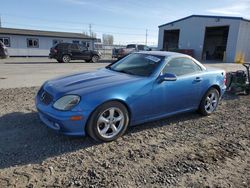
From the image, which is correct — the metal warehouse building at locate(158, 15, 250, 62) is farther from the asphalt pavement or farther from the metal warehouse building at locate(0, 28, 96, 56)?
the metal warehouse building at locate(0, 28, 96, 56)

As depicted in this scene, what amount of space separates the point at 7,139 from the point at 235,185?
3.55 metres

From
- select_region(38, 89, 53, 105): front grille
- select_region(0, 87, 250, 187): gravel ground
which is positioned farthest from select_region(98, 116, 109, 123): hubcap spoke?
select_region(38, 89, 53, 105): front grille

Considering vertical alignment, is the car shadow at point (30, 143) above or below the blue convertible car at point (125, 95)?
below

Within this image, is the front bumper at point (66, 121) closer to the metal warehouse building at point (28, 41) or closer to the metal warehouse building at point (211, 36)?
the metal warehouse building at point (211, 36)

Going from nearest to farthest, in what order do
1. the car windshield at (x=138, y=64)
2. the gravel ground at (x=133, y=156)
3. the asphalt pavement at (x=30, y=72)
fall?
the gravel ground at (x=133, y=156), the car windshield at (x=138, y=64), the asphalt pavement at (x=30, y=72)

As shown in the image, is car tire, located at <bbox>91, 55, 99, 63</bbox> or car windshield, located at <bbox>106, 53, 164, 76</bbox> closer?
car windshield, located at <bbox>106, 53, 164, 76</bbox>

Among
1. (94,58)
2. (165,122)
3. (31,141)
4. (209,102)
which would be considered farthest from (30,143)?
(94,58)

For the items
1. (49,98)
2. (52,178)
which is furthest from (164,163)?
(49,98)

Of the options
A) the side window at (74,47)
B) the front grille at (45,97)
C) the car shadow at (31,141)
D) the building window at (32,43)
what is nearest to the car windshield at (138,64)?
the car shadow at (31,141)

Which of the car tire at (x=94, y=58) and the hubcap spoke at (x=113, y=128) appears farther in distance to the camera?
the car tire at (x=94, y=58)

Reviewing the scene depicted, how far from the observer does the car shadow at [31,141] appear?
343 cm

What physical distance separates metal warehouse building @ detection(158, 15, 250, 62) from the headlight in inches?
996

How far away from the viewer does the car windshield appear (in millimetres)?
4645

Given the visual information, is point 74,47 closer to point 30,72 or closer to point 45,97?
point 30,72
